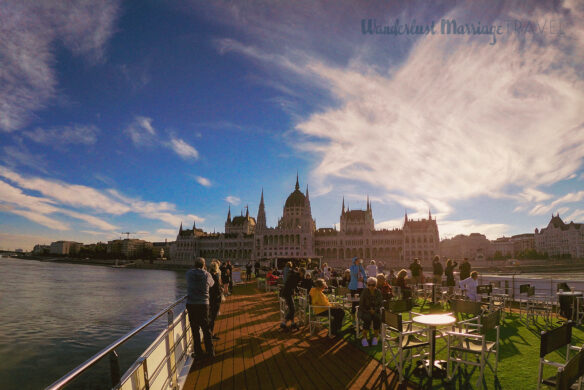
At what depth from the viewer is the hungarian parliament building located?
103438 millimetres

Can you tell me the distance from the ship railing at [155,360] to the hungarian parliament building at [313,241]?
89787 millimetres

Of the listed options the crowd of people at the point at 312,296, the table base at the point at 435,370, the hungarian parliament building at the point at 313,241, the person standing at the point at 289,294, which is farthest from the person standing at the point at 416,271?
the hungarian parliament building at the point at 313,241

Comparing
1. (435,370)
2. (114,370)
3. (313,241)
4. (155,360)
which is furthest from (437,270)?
(313,241)

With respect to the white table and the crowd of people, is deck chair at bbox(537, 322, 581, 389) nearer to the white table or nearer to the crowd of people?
the white table

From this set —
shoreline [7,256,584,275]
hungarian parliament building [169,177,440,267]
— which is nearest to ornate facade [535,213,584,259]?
shoreline [7,256,584,275]

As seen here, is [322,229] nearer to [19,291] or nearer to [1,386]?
[19,291]

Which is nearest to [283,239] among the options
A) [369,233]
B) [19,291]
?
[369,233]

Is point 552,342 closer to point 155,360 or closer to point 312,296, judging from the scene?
point 155,360

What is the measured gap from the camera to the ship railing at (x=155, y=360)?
3.02m

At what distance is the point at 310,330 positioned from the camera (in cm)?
915

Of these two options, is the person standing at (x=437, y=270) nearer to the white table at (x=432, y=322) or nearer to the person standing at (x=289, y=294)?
the person standing at (x=289, y=294)

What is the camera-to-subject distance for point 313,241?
114812mm

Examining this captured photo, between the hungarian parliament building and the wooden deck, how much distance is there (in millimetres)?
87316

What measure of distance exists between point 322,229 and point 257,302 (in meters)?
108
